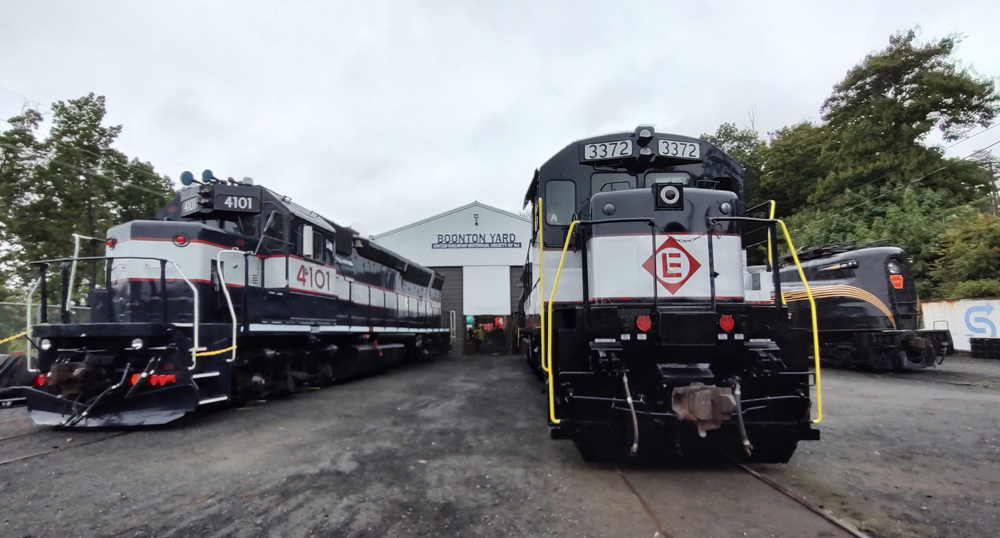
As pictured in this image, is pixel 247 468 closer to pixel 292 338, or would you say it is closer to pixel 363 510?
pixel 363 510

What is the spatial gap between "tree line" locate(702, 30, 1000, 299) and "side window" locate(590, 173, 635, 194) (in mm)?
18469

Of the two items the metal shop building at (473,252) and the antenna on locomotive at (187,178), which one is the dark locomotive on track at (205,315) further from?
the metal shop building at (473,252)

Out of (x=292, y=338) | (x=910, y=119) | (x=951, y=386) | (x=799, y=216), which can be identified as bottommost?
(x=951, y=386)

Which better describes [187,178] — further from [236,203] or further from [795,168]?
[795,168]

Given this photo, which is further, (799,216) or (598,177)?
(799,216)

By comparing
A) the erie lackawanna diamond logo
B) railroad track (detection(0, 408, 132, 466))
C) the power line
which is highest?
the power line

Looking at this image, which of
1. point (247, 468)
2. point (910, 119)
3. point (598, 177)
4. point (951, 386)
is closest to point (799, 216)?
point (910, 119)

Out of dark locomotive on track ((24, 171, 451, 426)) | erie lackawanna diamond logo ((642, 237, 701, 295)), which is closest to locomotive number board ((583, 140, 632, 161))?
erie lackawanna diamond logo ((642, 237, 701, 295))

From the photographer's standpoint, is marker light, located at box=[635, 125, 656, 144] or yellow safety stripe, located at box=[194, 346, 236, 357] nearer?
marker light, located at box=[635, 125, 656, 144]

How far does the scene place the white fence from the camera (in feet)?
45.4

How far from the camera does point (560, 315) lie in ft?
14.8

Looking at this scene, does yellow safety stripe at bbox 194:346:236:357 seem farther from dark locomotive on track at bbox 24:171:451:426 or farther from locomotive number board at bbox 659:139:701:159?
locomotive number board at bbox 659:139:701:159

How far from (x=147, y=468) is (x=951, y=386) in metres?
12.1

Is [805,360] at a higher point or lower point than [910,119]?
lower
